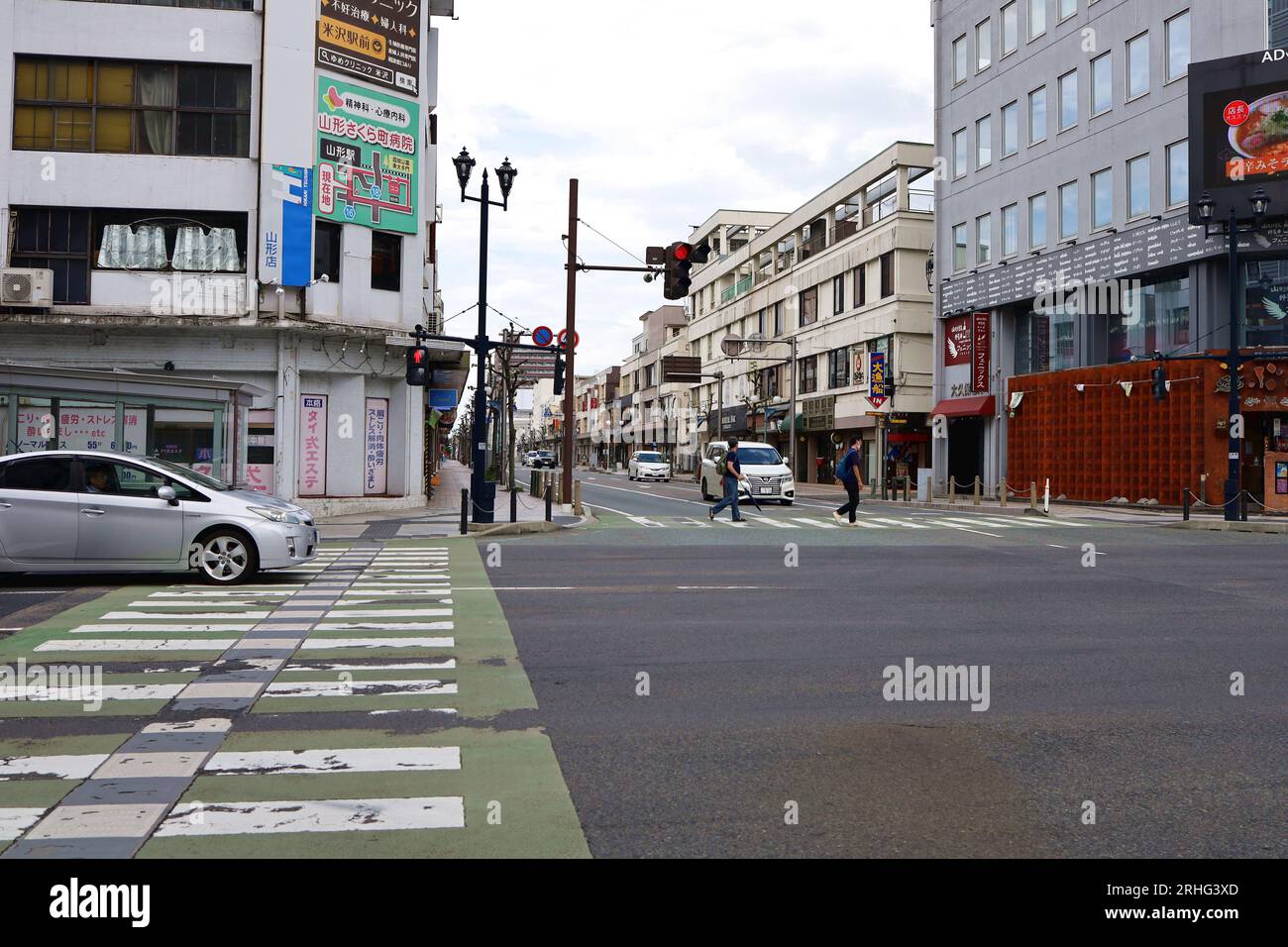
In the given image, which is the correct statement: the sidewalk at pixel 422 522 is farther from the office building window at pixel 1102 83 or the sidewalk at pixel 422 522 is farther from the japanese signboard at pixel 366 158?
the office building window at pixel 1102 83

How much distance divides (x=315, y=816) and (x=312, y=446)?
24.1 meters

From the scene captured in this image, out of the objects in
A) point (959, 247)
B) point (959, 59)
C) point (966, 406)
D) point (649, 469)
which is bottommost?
point (649, 469)

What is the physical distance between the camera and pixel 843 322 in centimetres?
5700

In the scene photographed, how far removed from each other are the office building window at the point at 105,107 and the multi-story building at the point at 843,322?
92.5 feet

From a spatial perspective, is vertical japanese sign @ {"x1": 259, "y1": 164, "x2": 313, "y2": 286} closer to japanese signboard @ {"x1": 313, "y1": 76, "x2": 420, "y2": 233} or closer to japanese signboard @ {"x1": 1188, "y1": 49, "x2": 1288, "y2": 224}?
japanese signboard @ {"x1": 313, "y1": 76, "x2": 420, "y2": 233}

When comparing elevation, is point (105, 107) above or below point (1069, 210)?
below

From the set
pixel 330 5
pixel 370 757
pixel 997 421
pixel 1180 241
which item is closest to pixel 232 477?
pixel 330 5

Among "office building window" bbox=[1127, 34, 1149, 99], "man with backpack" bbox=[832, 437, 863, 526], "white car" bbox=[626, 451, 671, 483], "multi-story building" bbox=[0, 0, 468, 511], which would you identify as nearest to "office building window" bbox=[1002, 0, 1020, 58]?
"office building window" bbox=[1127, 34, 1149, 99]

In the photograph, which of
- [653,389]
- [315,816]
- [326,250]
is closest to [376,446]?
[326,250]

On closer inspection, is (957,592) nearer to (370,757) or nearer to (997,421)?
(370,757)

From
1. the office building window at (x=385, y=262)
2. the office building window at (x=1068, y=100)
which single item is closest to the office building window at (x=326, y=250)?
the office building window at (x=385, y=262)

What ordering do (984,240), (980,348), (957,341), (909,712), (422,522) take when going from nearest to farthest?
(909,712)
(422,522)
(980,348)
(984,240)
(957,341)

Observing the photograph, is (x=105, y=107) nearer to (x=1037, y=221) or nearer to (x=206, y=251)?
(x=206, y=251)

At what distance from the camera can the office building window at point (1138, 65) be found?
112 ft
